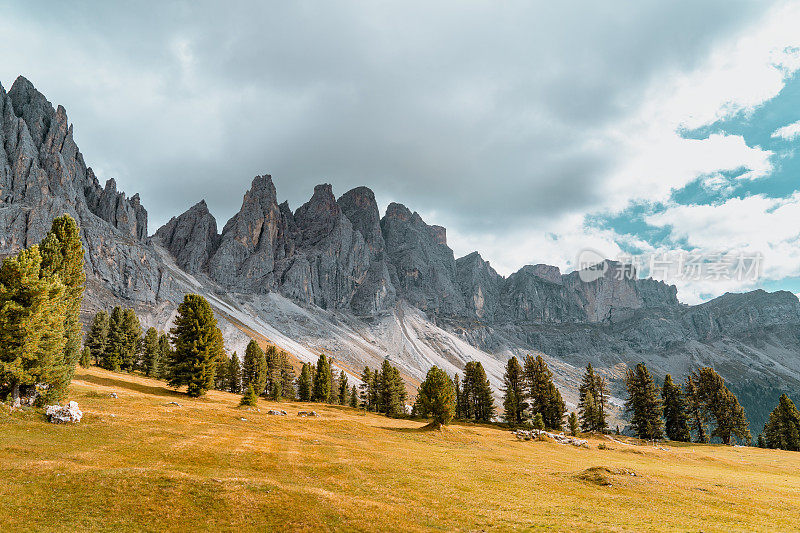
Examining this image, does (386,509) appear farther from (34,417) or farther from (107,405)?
(107,405)

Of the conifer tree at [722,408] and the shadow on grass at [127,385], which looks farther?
the conifer tree at [722,408]

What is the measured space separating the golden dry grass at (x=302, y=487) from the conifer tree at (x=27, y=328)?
3716 millimetres

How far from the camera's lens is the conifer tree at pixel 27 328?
104 ft

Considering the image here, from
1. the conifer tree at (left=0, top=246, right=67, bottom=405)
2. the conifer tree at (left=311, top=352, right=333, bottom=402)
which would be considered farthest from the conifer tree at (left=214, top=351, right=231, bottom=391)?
the conifer tree at (left=0, top=246, right=67, bottom=405)

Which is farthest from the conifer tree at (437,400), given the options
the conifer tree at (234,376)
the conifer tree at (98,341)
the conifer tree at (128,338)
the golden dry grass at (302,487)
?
the conifer tree at (98,341)

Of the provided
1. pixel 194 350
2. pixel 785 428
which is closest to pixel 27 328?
pixel 194 350

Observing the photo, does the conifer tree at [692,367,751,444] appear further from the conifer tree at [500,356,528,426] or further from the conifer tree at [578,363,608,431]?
the conifer tree at [500,356,528,426]

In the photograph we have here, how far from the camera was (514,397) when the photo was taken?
8744 centimetres

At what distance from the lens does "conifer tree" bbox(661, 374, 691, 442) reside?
86.7 meters

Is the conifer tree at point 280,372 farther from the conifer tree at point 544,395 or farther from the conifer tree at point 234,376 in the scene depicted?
the conifer tree at point 544,395

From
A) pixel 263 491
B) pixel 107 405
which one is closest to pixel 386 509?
pixel 263 491

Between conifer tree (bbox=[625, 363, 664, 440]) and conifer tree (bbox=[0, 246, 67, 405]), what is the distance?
97.8 meters

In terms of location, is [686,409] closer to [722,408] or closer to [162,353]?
[722,408]

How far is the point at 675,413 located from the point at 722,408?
29.0ft
